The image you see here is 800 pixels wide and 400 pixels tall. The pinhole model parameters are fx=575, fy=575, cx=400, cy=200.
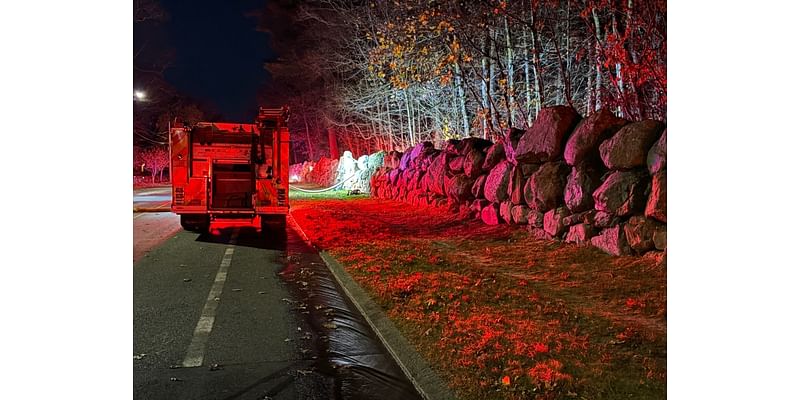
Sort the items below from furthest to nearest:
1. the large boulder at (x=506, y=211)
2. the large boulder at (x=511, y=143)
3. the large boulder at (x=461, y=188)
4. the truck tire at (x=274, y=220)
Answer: the large boulder at (x=461, y=188), the truck tire at (x=274, y=220), the large boulder at (x=511, y=143), the large boulder at (x=506, y=211)

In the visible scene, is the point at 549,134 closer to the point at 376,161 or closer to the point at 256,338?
the point at 256,338

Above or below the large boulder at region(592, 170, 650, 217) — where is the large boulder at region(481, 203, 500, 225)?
below

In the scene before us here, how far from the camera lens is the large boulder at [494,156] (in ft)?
44.3

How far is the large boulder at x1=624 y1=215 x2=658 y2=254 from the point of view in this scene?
25.8 ft

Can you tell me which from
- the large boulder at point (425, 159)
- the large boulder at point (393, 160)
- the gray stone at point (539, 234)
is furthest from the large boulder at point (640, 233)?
the large boulder at point (393, 160)

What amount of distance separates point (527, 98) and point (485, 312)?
43.6 ft

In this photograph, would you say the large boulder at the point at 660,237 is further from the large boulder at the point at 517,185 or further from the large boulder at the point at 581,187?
the large boulder at the point at 517,185

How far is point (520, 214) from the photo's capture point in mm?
11477

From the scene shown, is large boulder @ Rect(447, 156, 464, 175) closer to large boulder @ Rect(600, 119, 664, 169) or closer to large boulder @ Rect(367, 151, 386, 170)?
large boulder @ Rect(600, 119, 664, 169)

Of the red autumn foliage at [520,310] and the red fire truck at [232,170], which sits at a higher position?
the red fire truck at [232,170]

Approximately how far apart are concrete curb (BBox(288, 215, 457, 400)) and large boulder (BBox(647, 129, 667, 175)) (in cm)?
432

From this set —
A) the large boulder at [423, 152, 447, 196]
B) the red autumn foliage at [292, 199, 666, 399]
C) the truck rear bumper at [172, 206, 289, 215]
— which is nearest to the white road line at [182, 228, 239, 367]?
the red autumn foliage at [292, 199, 666, 399]

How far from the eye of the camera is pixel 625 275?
24.5ft

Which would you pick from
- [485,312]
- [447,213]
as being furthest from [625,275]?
[447,213]
